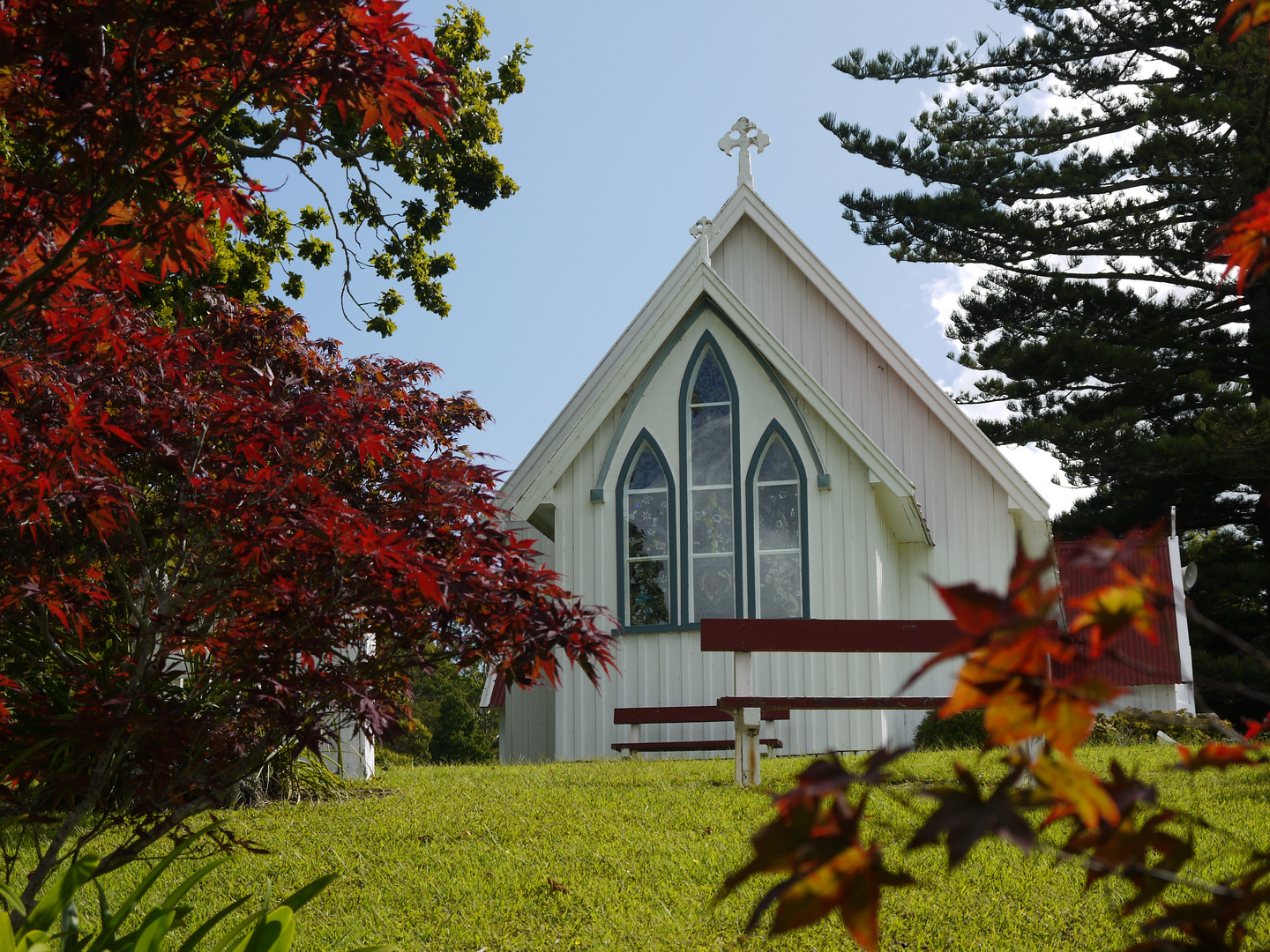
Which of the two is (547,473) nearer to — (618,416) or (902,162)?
(618,416)

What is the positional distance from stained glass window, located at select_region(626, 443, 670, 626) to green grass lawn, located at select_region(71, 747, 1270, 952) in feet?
12.3

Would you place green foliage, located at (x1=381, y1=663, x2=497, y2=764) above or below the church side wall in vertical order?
below

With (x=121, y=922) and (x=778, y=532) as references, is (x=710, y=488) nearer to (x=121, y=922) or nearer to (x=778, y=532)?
(x=778, y=532)

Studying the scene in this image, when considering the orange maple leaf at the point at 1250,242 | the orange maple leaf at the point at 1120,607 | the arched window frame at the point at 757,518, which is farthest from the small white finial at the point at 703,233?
the orange maple leaf at the point at 1120,607

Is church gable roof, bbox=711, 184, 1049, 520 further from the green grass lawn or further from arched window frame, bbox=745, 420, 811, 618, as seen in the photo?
the green grass lawn

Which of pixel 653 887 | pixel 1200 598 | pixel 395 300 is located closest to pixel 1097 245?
pixel 1200 598

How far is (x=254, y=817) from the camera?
787 cm

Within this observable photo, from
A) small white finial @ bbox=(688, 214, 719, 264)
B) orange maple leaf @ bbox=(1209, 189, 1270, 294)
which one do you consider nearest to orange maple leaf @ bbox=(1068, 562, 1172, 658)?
orange maple leaf @ bbox=(1209, 189, 1270, 294)

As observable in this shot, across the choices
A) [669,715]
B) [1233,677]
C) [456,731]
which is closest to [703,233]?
[669,715]

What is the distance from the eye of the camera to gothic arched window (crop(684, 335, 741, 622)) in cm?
1188

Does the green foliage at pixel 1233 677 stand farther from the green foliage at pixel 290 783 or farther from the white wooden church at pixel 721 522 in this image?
the green foliage at pixel 290 783

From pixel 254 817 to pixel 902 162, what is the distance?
1961cm

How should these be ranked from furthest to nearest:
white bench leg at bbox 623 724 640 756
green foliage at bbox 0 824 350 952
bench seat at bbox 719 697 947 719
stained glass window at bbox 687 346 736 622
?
1. stained glass window at bbox 687 346 736 622
2. white bench leg at bbox 623 724 640 756
3. bench seat at bbox 719 697 947 719
4. green foliage at bbox 0 824 350 952

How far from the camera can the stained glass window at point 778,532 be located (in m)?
11.9
